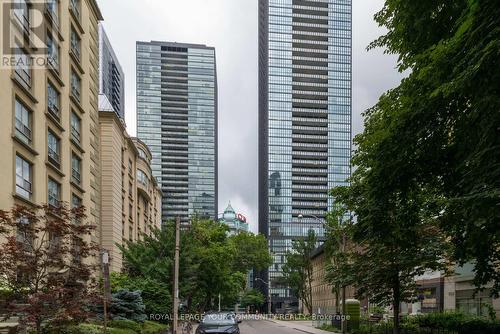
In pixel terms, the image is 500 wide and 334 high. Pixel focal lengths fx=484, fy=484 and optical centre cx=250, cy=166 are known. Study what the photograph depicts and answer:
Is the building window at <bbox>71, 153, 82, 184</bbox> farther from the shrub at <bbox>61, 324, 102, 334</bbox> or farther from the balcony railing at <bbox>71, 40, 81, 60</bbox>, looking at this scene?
the shrub at <bbox>61, 324, 102, 334</bbox>

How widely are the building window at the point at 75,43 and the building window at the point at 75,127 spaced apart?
437 centimetres

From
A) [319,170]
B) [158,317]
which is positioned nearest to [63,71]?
[158,317]

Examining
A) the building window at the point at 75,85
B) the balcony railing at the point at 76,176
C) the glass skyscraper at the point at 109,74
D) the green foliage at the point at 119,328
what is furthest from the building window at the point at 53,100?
the glass skyscraper at the point at 109,74

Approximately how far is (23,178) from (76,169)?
33.7ft

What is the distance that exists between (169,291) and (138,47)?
178 metres

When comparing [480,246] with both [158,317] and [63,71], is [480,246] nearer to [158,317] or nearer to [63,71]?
[158,317]

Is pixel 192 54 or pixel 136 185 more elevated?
pixel 192 54

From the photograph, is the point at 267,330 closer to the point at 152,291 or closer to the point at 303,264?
the point at 152,291

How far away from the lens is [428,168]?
13625mm

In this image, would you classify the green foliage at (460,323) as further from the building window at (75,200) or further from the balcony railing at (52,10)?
the balcony railing at (52,10)

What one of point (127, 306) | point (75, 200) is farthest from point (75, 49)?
point (127, 306)

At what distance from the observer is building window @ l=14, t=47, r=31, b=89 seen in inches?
948

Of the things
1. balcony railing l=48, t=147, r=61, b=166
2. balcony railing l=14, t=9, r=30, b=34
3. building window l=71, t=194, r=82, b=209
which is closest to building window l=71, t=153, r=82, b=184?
building window l=71, t=194, r=82, b=209

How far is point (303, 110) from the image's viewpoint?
16425cm
